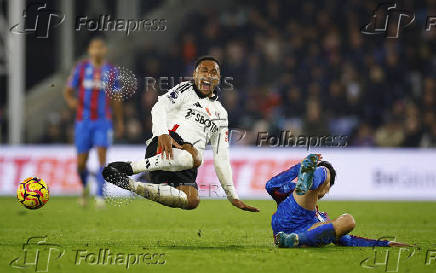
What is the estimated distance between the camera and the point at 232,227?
9656 millimetres

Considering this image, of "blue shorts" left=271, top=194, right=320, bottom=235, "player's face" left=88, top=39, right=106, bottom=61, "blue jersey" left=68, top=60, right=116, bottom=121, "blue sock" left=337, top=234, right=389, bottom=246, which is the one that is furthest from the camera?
"blue jersey" left=68, top=60, right=116, bottom=121

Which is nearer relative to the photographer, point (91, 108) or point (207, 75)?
point (207, 75)

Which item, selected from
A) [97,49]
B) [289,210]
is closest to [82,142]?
[97,49]

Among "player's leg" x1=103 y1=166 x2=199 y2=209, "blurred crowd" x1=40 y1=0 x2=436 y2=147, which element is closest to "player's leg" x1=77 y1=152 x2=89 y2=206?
"blurred crowd" x1=40 y1=0 x2=436 y2=147

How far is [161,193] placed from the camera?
729 centimetres

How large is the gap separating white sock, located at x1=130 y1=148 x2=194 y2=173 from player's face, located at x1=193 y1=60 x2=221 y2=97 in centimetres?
83

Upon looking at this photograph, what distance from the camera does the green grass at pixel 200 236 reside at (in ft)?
20.1

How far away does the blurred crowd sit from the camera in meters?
16.3

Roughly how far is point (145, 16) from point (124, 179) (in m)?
13.7

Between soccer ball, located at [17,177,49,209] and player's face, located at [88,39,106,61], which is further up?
player's face, located at [88,39,106,61]

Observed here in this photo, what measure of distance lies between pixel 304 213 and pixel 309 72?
1079 cm

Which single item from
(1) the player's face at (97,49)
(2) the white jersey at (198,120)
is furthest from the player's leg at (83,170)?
(2) the white jersey at (198,120)

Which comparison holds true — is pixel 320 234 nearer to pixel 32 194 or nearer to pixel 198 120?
pixel 198 120

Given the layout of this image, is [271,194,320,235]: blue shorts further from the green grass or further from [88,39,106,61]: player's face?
[88,39,106,61]: player's face
